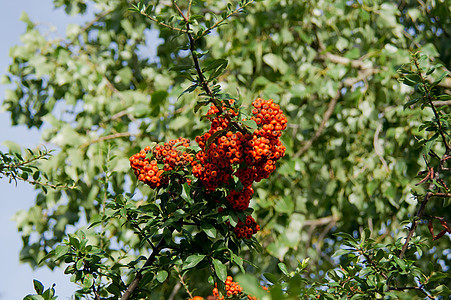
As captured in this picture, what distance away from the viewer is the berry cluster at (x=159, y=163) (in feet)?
3.45

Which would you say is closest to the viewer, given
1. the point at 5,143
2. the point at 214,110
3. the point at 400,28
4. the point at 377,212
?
the point at 214,110

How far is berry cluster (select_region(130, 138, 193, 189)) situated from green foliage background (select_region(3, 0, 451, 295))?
1.32 m

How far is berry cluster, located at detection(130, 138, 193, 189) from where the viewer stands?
41.4 inches

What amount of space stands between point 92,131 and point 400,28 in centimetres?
182

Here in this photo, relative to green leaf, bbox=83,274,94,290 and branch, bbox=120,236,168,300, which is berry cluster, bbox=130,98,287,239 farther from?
green leaf, bbox=83,274,94,290

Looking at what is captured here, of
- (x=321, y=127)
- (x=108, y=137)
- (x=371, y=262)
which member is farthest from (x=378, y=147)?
(x=371, y=262)

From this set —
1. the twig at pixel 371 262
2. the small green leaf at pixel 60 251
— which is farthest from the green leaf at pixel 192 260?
the twig at pixel 371 262

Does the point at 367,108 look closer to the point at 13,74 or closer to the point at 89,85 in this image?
the point at 89,85

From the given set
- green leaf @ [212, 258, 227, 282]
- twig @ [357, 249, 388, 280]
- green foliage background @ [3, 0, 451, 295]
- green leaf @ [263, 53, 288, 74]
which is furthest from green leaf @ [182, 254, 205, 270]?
green leaf @ [263, 53, 288, 74]

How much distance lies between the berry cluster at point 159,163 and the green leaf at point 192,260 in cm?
18

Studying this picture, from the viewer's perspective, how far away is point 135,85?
317 centimetres

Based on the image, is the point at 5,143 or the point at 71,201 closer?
the point at 5,143

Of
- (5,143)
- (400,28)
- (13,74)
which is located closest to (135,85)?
(13,74)

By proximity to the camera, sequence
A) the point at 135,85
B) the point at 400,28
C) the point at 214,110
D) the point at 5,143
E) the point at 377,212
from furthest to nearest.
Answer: the point at 135,85 < the point at 400,28 < the point at 377,212 < the point at 5,143 < the point at 214,110
